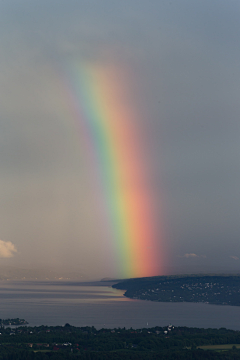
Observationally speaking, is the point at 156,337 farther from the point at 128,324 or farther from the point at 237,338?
the point at 128,324

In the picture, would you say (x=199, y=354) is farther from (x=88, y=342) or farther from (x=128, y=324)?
(x=128, y=324)

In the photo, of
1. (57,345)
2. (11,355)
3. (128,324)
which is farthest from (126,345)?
(128,324)

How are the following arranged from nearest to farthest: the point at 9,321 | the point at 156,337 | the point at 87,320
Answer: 1. the point at 156,337
2. the point at 9,321
3. the point at 87,320

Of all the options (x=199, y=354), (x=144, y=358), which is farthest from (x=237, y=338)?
(x=144, y=358)

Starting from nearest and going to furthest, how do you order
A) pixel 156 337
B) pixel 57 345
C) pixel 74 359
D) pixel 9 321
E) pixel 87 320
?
pixel 74 359
pixel 57 345
pixel 156 337
pixel 9 321
pixel 87 320

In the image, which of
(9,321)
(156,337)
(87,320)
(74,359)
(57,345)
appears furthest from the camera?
(87,320)

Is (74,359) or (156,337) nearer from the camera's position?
(74,359)
